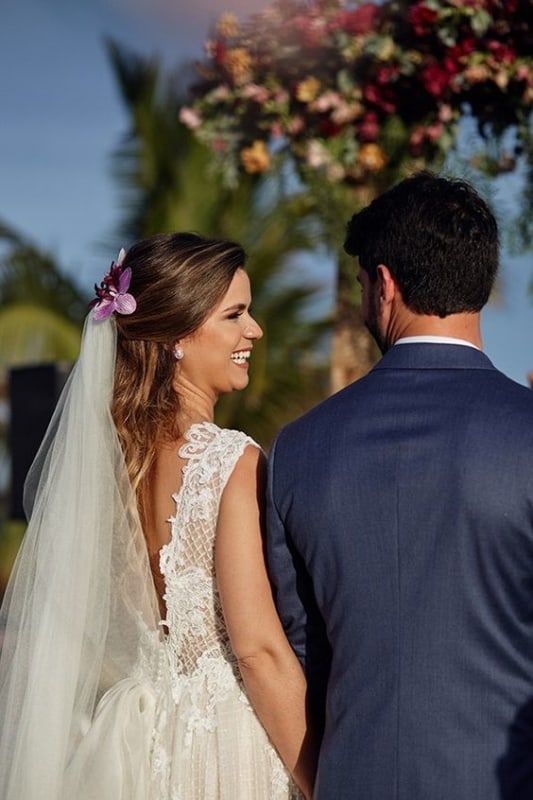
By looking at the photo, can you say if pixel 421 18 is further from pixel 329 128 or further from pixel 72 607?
pixel 72 607

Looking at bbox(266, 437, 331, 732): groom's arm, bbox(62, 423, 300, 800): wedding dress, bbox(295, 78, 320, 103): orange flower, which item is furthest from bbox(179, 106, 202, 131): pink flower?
bbox(266, 437, 331, 732): groom's arm

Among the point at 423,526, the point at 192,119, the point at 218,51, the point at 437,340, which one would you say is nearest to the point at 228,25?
the point at 218,51

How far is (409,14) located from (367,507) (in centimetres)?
259

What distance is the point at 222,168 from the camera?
16.3 feet

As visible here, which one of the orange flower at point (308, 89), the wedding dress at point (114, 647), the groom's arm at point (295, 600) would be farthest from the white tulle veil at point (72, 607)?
the orange flower at point (308, 89)

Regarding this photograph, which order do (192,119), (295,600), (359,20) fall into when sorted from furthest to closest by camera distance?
(192,119) < (359,20) < (295,600)

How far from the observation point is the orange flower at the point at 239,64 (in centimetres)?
470

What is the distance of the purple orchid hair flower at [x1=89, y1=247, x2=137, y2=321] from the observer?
2924mm

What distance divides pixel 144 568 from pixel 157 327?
55cm

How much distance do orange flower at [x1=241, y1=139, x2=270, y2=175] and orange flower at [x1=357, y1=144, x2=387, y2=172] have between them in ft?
1.19

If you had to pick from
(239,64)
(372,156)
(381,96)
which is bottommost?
(372,156)

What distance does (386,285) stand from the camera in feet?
7.94

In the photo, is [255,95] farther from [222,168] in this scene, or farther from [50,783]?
[50,783]

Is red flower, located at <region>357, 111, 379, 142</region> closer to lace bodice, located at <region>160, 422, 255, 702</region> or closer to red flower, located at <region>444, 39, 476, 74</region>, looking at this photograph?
red flower, located at <region>444, 39, 476, 74</region>
